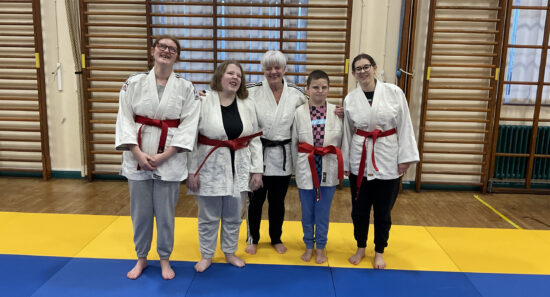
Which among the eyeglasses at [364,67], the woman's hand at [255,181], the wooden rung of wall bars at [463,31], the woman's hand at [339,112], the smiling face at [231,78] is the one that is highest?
the wooden rung of wall bars at [463,31]

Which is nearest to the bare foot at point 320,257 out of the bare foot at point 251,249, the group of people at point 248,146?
the group of people at point 248,146

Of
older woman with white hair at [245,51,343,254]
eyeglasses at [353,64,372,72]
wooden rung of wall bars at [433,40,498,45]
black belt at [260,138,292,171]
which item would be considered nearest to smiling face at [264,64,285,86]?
older woman with white hair at [245,51,343,254]

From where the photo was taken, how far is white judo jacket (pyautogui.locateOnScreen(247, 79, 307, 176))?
2.49 metres

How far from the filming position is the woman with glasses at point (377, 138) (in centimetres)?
238

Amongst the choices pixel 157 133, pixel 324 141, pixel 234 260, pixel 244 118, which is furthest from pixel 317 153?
pixel 157 133

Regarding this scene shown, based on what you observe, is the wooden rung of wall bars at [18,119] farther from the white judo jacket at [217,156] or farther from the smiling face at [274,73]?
the smiling face at [274,73]

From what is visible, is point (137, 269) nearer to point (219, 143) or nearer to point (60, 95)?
point (219, 143)

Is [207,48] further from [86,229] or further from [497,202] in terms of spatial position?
[497,202]

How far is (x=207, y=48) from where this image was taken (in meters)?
4.41

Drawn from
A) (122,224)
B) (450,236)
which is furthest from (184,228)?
(450,236)

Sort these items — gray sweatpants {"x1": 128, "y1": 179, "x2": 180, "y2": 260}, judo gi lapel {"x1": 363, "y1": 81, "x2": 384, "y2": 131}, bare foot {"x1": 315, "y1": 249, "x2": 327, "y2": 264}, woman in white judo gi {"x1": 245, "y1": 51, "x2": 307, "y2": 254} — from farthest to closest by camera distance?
bare foot {"x1": 315, "y1": 249, "x2": 327, "y2": 264} → woman in white judo gi {"x1": 245, "y1": 51, "x2": 307, "y2": 254} → judo gi lapel {"x1": 363, "y1": 81, "x2": 384, "y2": 131} → gray sweatpants {"x1": 128, "y1": 179, "x2": 180, "y2": 260}

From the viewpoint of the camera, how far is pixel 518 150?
4473 millimetres

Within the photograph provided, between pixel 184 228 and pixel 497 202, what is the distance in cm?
337

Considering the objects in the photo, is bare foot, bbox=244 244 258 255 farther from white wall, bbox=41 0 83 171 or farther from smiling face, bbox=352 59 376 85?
white wall, bbox=41 0 83 171
